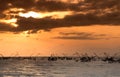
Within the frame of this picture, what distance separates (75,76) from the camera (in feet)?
365

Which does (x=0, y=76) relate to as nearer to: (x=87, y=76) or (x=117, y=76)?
(x=87, y=76)

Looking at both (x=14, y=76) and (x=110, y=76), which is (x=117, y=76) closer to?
(x=110, y=76)

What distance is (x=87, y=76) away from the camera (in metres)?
111

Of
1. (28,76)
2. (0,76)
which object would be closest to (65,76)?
(28,76)

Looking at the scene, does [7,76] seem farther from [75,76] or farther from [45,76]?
[75,76]

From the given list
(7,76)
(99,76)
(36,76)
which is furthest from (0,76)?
(99,76)

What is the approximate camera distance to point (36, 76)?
11225 centimetres

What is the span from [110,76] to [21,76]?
2224 centimetres

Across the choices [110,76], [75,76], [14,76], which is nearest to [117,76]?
[110,76]

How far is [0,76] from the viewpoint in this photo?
111625 millimetres

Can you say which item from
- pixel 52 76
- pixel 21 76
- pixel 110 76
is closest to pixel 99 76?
pixel 110 76

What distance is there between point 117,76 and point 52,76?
53.4 ft

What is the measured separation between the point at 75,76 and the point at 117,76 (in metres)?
10.5

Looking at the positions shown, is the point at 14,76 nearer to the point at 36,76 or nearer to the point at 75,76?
the point at 36,76
